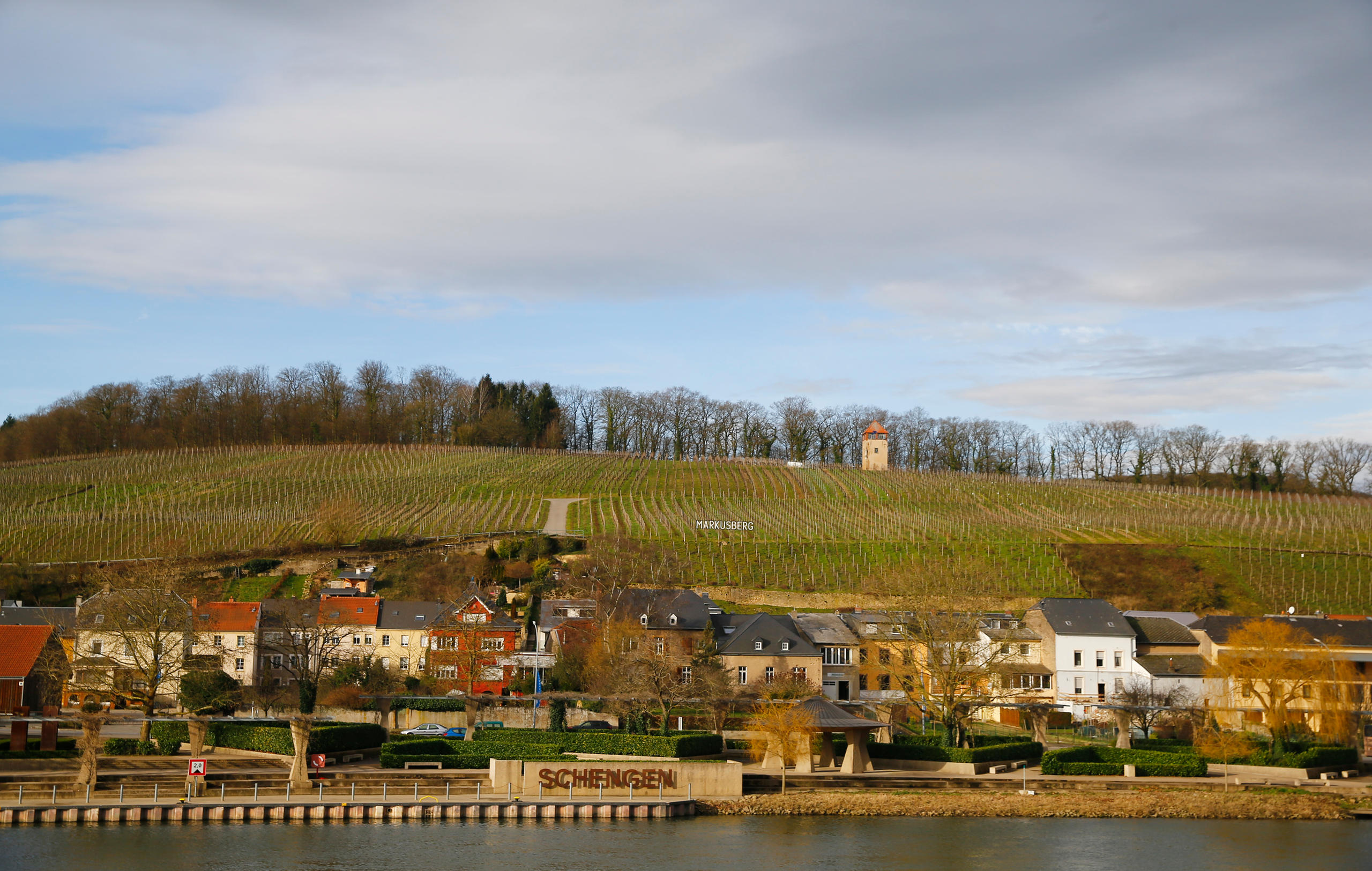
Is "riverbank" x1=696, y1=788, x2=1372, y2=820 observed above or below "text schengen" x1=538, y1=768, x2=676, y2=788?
below

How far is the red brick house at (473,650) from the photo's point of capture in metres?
58.7

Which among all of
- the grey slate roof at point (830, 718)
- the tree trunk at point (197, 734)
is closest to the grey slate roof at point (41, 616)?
the tree trunk at point (197, 734)

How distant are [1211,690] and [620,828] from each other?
37.2 meters

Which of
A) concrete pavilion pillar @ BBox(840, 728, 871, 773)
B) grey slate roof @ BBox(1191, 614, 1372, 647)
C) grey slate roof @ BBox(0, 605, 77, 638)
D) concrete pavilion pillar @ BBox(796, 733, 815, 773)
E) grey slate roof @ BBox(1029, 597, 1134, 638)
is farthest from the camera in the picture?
grey slate roof @ BBox(0, 605, 77, 638)

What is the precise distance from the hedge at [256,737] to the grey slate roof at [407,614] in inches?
915

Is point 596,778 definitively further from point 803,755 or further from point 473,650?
point 473,650

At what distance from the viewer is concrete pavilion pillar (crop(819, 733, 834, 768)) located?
42.2 meters

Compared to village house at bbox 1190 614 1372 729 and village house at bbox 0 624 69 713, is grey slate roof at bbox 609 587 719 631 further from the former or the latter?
village house at bbox 0 624 69 713

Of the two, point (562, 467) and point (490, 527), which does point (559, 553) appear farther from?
point (562, 467)

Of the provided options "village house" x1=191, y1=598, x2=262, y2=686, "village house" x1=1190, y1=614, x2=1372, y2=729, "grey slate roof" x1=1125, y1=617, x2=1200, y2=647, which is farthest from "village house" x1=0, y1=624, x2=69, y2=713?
"grey slate roof" x1=1125, y1=617, x2=1200, y2=647

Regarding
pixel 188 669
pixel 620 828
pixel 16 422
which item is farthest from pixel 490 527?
pixel 16 422

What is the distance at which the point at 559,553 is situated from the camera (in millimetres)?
82125

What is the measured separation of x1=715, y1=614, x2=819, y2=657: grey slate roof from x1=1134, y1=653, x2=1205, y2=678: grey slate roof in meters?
17.9

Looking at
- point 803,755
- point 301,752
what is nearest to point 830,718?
point 803,755
